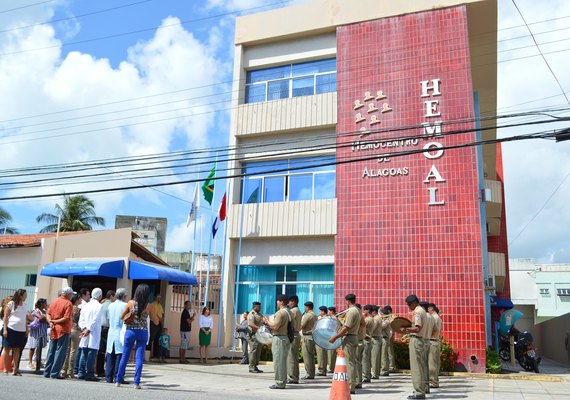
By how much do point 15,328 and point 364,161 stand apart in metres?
11.6

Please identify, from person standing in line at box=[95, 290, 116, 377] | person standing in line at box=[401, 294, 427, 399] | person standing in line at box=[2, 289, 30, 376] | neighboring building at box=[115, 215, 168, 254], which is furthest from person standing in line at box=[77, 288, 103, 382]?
neighboring building at box=[115, 215, 168, 254]

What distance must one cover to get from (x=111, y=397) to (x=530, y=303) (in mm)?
45041

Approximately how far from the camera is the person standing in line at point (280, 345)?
10977 millimetres

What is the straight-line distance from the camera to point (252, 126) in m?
20.6

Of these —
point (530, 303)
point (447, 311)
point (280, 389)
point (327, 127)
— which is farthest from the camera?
point (530, 303)

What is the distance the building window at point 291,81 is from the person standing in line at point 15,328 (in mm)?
12407

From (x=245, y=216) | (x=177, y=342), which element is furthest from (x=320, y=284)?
(x=177, y=342)

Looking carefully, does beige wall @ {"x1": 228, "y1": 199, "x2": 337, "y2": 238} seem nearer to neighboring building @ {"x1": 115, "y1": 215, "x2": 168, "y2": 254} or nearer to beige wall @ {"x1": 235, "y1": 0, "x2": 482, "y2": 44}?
beige wall @ {"x1": 235, "y1": 0, "x2": 482, "y2": 44}

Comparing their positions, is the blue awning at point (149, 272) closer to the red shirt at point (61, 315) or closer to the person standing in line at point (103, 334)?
the person standing in line at point (103, 334)

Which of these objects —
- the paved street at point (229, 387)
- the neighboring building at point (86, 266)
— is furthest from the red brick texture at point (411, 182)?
the neighboring building at point (86, 266)

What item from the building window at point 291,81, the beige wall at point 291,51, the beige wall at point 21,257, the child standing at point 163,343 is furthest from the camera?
the beige wall at point 21,257

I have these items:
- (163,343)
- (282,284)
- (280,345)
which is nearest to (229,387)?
(280,345)

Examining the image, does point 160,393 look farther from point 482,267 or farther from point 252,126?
point 252,126

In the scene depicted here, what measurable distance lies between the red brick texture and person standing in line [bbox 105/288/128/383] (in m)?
8.39
